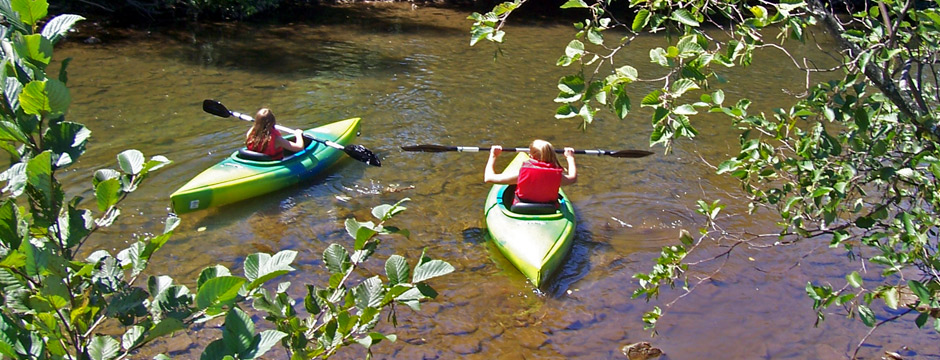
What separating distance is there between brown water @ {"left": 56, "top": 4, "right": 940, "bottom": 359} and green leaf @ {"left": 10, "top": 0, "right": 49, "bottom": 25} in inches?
135

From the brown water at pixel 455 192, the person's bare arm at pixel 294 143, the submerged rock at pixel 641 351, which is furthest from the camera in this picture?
the person's bare arm at pixel 294 143

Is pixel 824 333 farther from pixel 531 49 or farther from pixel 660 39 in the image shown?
pixel 660 39

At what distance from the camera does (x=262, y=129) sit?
22.6 ft

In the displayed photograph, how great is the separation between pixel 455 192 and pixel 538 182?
1.42 metres

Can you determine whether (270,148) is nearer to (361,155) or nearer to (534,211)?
(361,155)

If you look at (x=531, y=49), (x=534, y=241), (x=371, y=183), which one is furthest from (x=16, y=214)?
(x=531, y=49)

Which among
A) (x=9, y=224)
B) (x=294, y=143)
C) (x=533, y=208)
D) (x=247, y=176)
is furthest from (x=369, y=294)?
(x=294, y=143)

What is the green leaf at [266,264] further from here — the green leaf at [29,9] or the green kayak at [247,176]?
the green kayak at [247,176]

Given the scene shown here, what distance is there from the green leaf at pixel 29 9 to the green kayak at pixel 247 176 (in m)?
5.15

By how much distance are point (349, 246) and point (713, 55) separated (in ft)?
13.1

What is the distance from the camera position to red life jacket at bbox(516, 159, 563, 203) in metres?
5.99

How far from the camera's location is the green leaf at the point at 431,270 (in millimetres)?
1406

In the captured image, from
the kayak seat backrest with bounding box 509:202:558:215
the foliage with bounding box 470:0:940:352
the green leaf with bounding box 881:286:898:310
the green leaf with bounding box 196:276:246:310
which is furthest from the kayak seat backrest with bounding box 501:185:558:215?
the green leaf with bounding box 196:276:246:310

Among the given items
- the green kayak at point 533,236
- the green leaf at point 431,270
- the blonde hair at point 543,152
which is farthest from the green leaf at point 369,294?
the blonde hair at point 543,152
